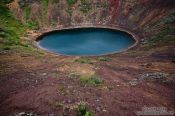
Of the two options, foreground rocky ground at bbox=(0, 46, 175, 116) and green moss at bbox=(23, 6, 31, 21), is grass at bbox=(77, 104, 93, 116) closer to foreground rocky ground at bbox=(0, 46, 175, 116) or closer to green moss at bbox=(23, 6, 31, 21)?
foreground rocky ground at bbox=(0, 46, 175, 116)

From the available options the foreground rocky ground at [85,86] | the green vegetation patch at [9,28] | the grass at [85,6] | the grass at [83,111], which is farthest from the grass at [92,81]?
the grass at [85,6]

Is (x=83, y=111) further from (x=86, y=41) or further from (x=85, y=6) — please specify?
(x=85, y=6)

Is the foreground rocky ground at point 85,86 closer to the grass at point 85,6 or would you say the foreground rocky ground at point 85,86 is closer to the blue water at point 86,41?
the blue water at point 86,41

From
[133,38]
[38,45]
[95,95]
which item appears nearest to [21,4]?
[38,45]

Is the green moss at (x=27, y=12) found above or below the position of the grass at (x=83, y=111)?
above

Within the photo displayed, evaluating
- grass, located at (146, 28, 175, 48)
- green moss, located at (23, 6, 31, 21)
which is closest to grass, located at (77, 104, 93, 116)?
grass, located at (146, 28, 175, 48)

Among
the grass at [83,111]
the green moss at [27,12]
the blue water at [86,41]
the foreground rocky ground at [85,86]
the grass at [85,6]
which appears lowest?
the grass at [83,111]

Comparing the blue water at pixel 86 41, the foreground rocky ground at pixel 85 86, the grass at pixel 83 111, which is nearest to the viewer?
the grass at pixel 83 111

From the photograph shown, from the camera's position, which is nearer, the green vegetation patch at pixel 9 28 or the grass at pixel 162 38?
the grass at pixel 162 38
